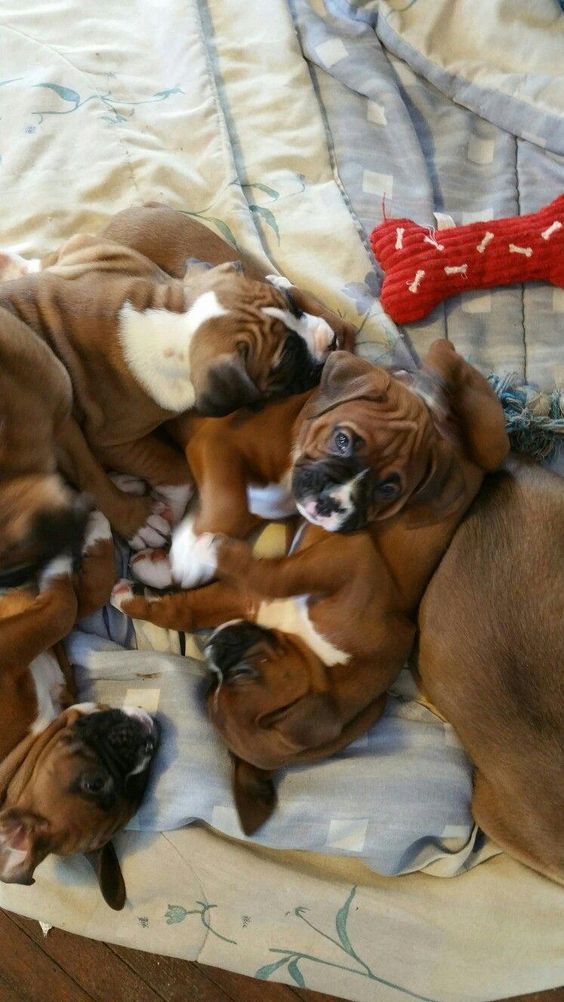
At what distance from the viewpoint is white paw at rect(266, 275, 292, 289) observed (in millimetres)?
2229

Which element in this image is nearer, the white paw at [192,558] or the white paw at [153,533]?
the white paw at [192,558]

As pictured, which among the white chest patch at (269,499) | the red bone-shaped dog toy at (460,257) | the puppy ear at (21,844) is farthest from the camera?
the red bone-shaped dog toy at (460,257)

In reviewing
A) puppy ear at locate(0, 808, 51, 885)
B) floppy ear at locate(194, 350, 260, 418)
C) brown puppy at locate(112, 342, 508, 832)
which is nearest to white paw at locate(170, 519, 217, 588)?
brown puppy at locate(112, 342, 508, 832)

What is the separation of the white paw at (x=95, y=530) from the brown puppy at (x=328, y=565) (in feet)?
0.46

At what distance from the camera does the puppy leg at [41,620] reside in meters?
1.89

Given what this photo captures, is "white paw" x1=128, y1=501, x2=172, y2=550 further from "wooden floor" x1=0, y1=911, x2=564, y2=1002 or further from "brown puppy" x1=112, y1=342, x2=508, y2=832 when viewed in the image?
"wooden floor" x1=0, y1=911, x2=564, y2=1002

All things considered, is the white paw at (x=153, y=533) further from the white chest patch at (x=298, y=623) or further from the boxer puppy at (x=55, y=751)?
the white chest patch at (x=298, y=623)

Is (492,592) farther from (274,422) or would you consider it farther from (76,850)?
(76,850)

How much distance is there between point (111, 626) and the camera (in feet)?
7.04

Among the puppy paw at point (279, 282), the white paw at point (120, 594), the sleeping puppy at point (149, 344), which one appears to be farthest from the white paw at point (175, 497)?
the puppy paw at point (279, 282)

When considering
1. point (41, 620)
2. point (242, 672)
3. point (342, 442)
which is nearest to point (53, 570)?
point (41, 620)

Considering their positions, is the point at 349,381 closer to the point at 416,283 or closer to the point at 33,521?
the point at 416,283

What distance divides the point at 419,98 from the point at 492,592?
5.67 ft

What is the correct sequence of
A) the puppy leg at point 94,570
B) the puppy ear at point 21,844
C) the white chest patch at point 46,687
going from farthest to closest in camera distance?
the puppy leg at point 94,570 < the white chest patch at point 46,687 < the puppy ear at point 21,844
